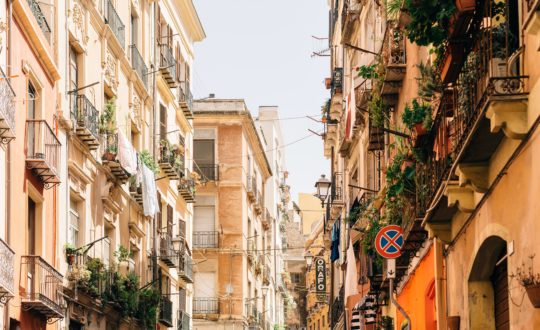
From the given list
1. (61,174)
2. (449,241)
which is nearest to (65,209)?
(61,174)

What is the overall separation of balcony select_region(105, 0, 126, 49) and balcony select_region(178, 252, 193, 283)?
1067 cm

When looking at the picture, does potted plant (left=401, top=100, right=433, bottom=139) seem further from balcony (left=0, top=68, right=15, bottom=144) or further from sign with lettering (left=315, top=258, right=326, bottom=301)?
sign with lettering (left=315, top=258, right=326, bottom=301)

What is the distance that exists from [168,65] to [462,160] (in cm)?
3069

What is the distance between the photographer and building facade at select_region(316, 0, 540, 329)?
13406 millimetres

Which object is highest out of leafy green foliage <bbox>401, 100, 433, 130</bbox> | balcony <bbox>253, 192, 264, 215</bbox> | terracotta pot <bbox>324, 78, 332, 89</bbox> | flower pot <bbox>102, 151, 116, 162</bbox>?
terracotta pot <bbox>324, 78, 332, 89</bbox>

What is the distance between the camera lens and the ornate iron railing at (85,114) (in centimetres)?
3150

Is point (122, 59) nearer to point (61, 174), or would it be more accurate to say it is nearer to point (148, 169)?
Result: point (148, 169)

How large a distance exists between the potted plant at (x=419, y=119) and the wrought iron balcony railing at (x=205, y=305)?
41.1 metres

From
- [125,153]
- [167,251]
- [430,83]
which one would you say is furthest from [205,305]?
[430,83]

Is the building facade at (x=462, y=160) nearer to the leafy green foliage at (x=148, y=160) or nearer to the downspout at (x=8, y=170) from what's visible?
the downspout at (x=8, y=170)

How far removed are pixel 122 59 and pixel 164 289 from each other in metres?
10.1

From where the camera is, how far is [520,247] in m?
13.9

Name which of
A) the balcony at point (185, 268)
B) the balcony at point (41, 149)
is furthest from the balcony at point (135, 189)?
the balcony at point (41, 149)

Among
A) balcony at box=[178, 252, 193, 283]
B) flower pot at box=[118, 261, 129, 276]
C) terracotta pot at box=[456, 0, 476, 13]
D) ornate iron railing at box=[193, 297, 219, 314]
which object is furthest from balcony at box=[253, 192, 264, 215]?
terracotta pot at box=[456, 0, 476, 13]
